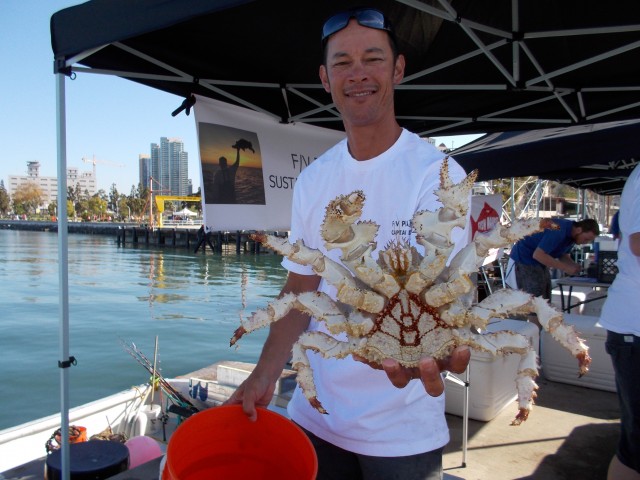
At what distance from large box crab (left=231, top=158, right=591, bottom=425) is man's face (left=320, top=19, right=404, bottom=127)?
465mm

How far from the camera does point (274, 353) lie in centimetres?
216

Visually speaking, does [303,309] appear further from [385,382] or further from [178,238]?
[178,238]

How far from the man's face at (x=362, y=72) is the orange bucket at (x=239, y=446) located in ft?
4.17

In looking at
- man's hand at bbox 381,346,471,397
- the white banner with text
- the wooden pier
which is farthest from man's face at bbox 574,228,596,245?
the wooden pier

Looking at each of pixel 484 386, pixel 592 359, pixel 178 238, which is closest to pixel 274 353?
pixel 484 386

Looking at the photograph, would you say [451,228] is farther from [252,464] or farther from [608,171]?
[608,171]

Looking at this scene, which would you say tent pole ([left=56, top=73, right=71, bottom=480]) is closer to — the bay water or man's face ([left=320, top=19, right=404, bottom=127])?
the bay water

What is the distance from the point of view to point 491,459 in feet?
14.0

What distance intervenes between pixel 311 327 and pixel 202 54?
2941 mm

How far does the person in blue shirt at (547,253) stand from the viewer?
21.8ft

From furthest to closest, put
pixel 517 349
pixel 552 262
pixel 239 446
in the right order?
1. pixel 552 262
2. pixel 239 446
3. pixel 517 349

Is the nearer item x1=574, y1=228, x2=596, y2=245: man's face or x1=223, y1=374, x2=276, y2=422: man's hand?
x1=223, y1=374, x2=276, y2=422: man's hand

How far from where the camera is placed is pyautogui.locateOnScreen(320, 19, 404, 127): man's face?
74.6 inches

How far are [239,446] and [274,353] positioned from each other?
0.41 metres
